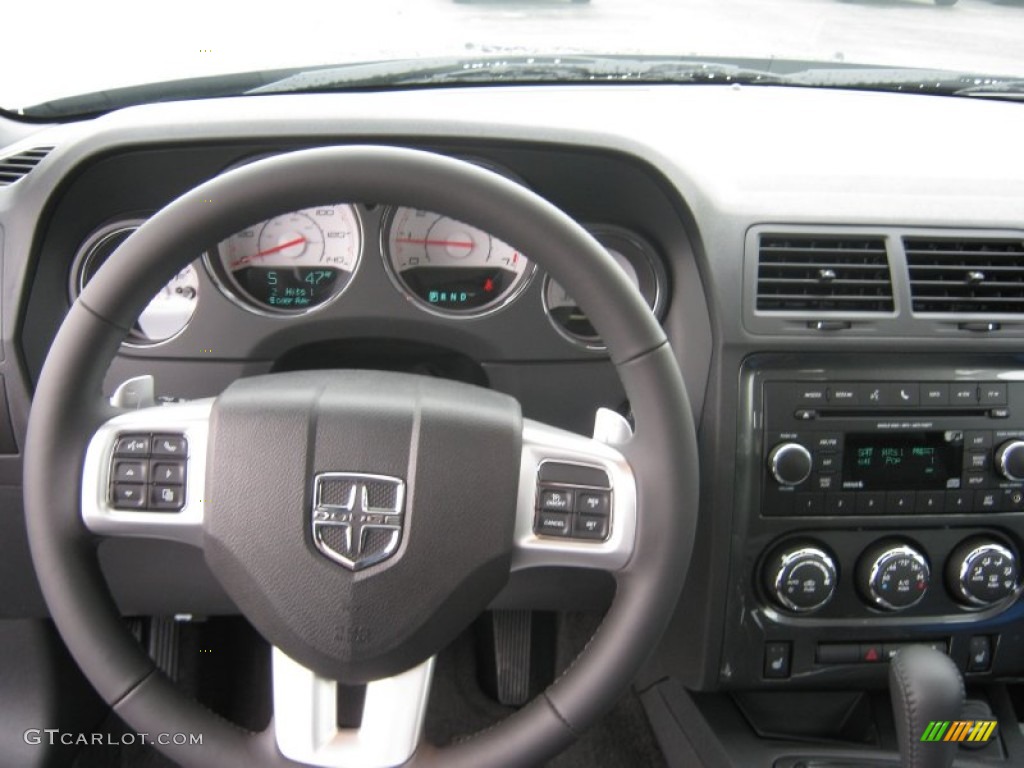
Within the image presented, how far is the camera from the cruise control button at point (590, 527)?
3.59 feet

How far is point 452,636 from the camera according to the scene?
1133 mm

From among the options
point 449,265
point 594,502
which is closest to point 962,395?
point 594,502

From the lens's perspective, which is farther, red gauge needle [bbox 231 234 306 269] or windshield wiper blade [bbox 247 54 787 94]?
windshield wiper blade [bbox 247 54 787 94]

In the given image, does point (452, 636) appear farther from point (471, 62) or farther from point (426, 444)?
point (471, 62)

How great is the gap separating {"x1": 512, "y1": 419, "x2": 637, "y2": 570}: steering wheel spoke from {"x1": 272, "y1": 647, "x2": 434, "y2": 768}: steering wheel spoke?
7.4 inches

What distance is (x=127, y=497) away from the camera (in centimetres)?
110

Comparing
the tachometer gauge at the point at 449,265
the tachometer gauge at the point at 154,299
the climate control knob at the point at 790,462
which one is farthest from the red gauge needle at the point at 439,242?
the climate control knob at the point at 790,462

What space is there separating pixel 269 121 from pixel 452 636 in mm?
763

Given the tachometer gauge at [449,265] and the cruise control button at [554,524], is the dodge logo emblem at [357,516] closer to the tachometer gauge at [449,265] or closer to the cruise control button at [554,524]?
the cruise control button at [554,524]

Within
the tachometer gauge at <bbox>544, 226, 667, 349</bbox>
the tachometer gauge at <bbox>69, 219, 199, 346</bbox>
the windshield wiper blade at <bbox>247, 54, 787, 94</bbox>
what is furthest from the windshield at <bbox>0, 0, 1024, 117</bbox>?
the tachometer gauge at <bbox>544, 226, 667, 349</bbox>

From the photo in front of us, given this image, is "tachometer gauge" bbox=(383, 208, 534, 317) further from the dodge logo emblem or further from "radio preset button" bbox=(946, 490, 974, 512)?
"radio preset button" bbox=(946, 490, 974, 512)

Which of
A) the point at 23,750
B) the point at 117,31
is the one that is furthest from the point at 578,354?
the point at 23,750

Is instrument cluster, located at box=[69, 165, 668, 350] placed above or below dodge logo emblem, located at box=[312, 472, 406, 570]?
above

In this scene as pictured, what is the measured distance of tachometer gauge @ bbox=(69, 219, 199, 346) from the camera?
1533 mm
